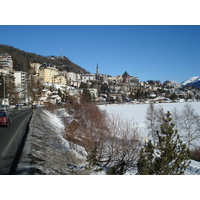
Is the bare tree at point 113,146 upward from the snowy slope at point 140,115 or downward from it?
upward

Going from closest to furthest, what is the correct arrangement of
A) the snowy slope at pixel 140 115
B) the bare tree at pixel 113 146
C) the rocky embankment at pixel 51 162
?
the rocky embankment at pixel 51 162
the bare tree at pixel 113 146
the snowy slope at pixel 140 115

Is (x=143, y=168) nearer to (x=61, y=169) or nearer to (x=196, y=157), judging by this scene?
(x=61, y=169)

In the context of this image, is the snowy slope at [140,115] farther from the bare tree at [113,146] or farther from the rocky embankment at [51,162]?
the rocky embankment at [51,162]

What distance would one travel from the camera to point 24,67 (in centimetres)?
12669

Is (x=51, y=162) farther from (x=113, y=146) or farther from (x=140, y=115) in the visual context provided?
(x=140, y=115)

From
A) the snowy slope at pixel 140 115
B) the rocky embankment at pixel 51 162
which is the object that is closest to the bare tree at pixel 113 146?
the snowy slope at pixel 140 115

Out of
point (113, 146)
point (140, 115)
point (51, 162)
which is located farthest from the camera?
point (140, 115)

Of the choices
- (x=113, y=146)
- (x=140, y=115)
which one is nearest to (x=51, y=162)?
(x=113, y=146)

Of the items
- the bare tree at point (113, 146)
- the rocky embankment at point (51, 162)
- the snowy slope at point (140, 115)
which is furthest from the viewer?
the snowy slope at point (140, 115)

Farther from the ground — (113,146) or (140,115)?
(113,146)

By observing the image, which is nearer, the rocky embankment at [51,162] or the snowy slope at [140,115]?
the rocky embankment at [51,162]

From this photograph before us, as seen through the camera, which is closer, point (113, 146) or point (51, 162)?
point (51, 162)

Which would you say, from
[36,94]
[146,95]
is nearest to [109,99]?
[146,95]

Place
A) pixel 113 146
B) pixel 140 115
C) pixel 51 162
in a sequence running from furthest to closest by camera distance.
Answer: pixel 140 115
pixel 113 146
pixel 51 162
